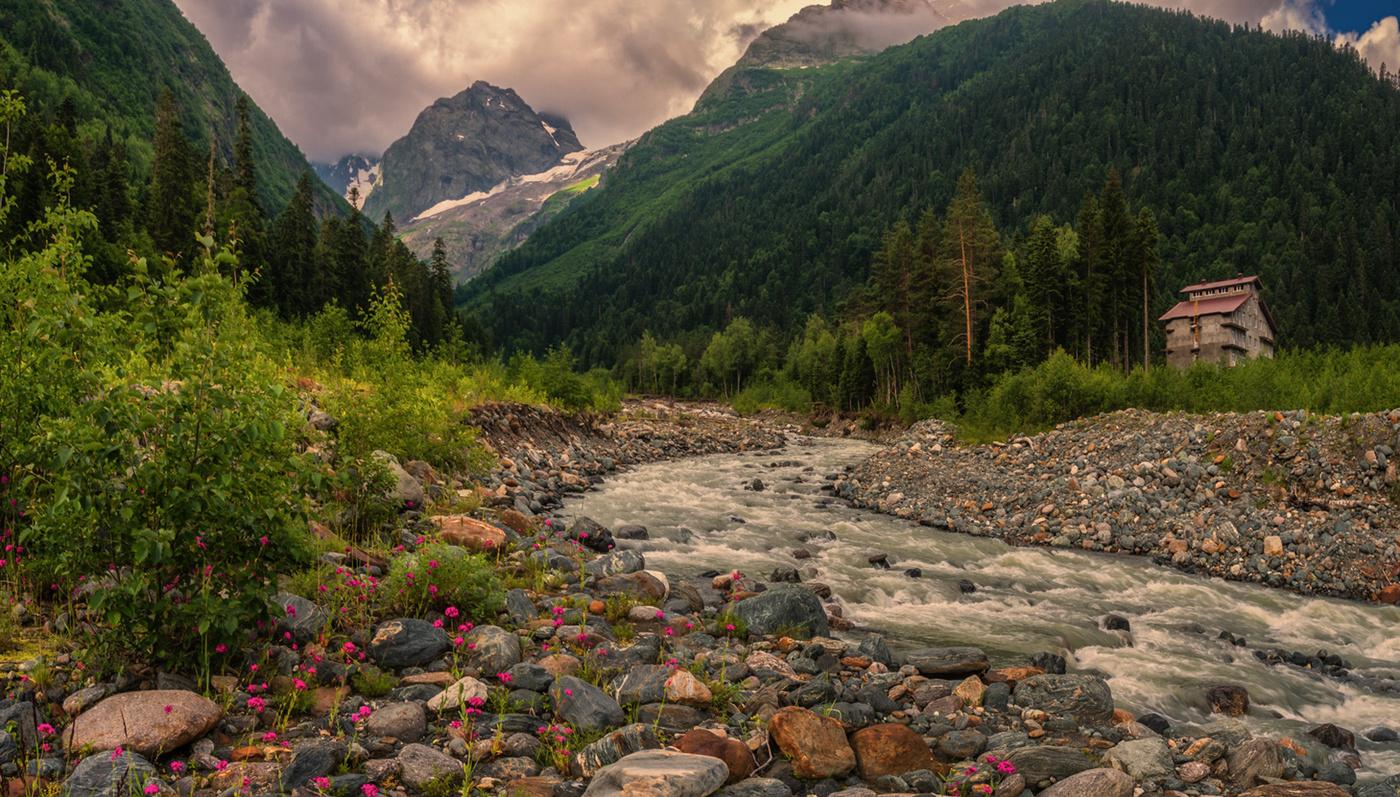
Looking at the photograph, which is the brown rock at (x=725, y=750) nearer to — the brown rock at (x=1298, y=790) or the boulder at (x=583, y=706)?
the boulder at (x=583, y=706)

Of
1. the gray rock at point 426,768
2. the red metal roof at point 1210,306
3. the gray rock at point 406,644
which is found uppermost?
the red metal roof at point 1210,306

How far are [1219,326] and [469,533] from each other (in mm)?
62726

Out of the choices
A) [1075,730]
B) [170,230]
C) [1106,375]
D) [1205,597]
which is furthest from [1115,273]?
[170,230]

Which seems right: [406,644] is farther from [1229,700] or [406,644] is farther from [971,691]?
[1229,700]

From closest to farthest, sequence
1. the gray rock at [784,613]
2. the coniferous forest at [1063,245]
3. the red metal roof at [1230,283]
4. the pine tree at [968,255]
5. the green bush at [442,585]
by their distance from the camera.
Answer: the green bush at [442,585]
the gray rock at [784,613]
the pine tree at [968,255]
the coniferous forest at [1063,245]
the red metal roof at [1230,283]

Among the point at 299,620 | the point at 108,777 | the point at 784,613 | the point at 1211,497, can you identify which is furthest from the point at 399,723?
the point at 1211,497

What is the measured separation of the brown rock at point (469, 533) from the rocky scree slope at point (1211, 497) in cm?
1269

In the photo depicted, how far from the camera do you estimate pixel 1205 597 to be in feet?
38.9

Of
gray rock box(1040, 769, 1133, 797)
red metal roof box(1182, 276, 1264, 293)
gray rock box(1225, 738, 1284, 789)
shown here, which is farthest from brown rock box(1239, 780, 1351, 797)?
red metal roof box(1182, 276, 1264, 293)

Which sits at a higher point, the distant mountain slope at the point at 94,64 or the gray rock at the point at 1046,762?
the distant mountain slope at the point at 94,64

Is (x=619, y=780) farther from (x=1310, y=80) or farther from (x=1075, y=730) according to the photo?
(x=1310, y=80)

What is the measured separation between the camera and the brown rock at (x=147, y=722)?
4.23 metres

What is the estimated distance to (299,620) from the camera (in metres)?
6.27

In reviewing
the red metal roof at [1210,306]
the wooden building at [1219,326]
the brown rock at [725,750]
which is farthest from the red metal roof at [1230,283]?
the brown rock at [725,750]
